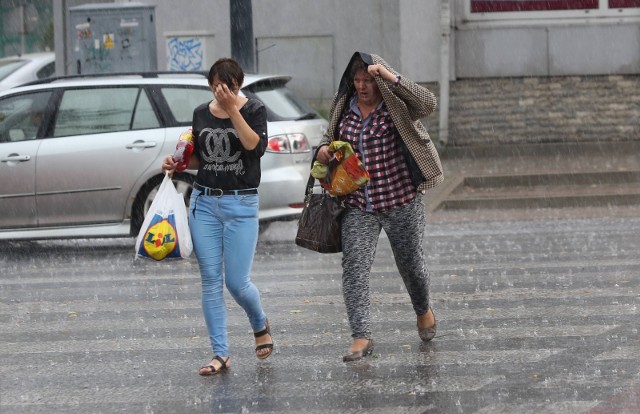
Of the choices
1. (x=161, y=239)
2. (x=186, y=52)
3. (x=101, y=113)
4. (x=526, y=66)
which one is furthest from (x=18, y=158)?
(x=526, y=66)

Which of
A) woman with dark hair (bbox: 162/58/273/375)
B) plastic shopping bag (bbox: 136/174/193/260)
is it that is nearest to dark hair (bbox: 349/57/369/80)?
woman with dark hair (bbox: 162/58/273/375)

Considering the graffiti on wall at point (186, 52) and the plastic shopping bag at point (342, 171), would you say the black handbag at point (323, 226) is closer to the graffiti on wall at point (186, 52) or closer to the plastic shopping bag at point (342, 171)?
the plastic shopping bag at point (342, 171)

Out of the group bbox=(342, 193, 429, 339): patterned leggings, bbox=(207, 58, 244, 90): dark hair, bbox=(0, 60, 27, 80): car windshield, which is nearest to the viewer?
bbox=(207, 58, 244, 90): dark hair

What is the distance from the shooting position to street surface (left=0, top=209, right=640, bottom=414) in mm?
6320

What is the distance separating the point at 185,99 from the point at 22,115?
1.55 meters

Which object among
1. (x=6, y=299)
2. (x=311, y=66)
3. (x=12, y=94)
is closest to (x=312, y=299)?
(x=6, y=299)

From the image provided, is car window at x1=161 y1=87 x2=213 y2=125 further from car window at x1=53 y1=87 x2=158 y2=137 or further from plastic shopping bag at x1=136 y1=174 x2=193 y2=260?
plastic shopping bag at x1=136 y1=174 x2=193 y2=260

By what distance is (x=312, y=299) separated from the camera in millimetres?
9312

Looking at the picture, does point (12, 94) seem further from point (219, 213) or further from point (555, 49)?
point (555, 49)

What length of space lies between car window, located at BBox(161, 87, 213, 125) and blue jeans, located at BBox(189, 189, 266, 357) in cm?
533

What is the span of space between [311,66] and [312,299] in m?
12.9

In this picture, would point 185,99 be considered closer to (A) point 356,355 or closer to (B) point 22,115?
(B) point 22,115

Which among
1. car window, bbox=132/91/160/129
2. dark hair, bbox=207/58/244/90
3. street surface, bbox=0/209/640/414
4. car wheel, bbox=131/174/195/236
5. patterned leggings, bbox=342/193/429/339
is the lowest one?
street surface, bbox=0/209/640/414

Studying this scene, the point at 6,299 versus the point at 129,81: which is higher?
the point at 129,81
